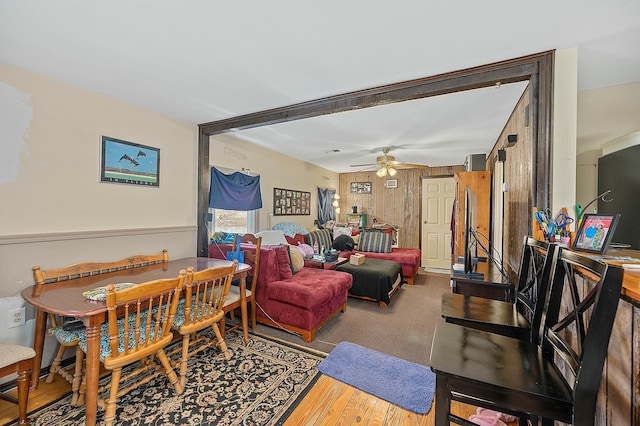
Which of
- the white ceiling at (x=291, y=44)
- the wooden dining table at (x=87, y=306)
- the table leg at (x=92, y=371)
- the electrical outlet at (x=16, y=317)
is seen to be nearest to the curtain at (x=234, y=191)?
the white ceiling at (x=291, y=44)

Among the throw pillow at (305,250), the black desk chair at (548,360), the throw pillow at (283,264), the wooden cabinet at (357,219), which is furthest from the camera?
the wooden cabinet at (357,219)

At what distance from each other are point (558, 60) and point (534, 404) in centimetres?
194

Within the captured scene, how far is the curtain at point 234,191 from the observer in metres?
3.61

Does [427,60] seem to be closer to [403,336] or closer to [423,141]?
[423,141]

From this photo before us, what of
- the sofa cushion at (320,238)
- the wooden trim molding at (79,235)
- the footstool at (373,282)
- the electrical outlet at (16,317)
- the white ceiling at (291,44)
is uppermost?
the white ceiling at (291,44)

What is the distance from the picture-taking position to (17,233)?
1.92 m

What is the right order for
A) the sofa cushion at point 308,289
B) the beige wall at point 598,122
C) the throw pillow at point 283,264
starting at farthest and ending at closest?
A: the throw pillow at point 283,264 < the sofa cushion at point 308,289 < the beige wall at point 598,122

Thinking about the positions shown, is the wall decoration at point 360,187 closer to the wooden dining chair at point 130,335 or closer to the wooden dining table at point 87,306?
the wooden dining table at point 87,306

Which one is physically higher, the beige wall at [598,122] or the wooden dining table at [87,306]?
the beige wall at [598,122]

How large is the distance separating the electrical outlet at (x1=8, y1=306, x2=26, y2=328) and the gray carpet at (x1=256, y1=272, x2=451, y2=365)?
6.00 ft

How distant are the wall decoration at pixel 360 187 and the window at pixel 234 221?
346cm

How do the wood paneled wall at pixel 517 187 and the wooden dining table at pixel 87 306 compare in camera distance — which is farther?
the wood paneled wall at pixel 517 187

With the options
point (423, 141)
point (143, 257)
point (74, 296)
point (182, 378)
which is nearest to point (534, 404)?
point (182, 378)

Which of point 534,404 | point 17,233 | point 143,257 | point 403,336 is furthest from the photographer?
point 403,336
